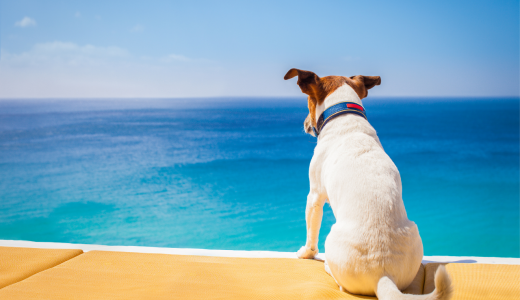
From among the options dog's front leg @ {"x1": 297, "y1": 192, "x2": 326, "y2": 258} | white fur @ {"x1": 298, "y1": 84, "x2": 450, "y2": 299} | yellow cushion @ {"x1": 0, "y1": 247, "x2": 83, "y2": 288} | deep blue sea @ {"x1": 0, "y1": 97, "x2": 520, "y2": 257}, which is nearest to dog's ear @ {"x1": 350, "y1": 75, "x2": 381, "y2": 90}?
white fur @ {"x1": 298, "y1": 84, "x2": 450, "y2": 299}

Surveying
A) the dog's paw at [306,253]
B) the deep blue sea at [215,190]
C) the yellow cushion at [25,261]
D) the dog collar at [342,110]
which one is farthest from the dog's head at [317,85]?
the deep blue sea at [215,190]

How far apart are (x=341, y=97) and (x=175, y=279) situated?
1.36 metres

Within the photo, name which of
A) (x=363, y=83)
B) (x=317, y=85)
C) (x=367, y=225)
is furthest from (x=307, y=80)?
(x=367, y=225)

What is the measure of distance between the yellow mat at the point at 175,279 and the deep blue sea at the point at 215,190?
4539 millimetres

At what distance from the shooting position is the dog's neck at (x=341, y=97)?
1955mm

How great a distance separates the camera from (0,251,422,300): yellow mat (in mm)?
1385

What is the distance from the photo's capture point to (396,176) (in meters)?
1.51

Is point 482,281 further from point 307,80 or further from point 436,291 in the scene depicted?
point 307,80

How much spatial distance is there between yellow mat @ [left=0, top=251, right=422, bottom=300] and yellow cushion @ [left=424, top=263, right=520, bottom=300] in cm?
Answer: 16

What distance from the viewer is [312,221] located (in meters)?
2.02

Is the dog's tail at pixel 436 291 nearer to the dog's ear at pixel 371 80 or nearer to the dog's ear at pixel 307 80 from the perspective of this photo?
the dog's ear at pixel 307 80

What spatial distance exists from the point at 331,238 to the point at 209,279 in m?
0.61

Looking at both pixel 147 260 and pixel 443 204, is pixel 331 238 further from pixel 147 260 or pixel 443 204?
pixel 443 204

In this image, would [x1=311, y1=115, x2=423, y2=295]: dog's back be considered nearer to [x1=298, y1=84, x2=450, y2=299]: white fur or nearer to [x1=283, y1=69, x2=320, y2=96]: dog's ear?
[x1=298, y1=84, x2=450, y2=299]: white fur
